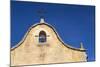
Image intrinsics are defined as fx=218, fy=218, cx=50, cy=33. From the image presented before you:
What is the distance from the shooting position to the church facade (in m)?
1.53

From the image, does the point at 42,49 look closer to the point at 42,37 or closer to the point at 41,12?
the point at 42,37

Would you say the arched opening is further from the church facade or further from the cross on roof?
the cross on roof

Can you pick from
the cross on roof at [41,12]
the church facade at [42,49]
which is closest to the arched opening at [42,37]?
the church facade at [42,49]

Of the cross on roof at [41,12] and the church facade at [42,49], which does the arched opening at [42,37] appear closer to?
the church facade at [42,49]

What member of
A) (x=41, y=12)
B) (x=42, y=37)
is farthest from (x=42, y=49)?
(x=41, y=12)

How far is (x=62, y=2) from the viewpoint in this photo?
5.45ft

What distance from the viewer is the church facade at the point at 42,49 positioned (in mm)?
1528

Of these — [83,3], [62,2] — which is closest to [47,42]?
[62,2]

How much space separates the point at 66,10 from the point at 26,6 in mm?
322

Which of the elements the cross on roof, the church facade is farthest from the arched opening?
the cross on roof

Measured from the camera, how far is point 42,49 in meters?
1.59

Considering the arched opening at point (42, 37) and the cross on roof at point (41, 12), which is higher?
the cross on roof at point (41, 12)

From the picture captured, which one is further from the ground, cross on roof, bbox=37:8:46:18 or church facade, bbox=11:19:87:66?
cross on roof, bbox=37:8:46:18

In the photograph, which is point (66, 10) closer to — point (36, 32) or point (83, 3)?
point (83, 3)
